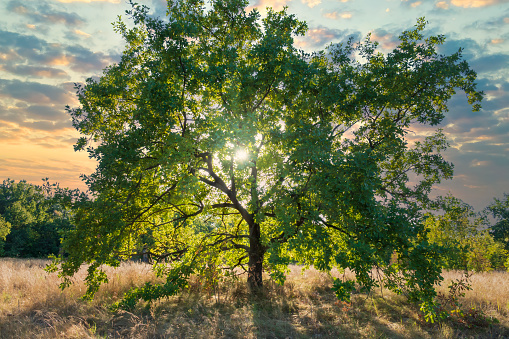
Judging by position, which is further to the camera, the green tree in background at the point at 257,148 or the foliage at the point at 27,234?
the foliage at the point at 27,234

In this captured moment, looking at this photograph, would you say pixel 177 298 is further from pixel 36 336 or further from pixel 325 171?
pixel 325 171

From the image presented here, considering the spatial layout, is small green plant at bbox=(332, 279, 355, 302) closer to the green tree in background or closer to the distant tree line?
the green tree in background

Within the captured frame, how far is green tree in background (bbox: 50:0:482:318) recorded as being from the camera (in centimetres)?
853

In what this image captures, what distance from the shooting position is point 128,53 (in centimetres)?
1185

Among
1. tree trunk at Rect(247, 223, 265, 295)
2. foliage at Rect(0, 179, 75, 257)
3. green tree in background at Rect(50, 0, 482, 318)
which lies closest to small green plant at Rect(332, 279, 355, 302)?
green tree in background at Rect(50, 0, 482, 318)

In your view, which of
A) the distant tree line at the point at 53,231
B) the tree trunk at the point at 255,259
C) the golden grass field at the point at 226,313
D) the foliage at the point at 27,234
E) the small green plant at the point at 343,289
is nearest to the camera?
the small green plant at the point at 343,289

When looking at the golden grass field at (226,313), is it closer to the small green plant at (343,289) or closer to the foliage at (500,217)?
the small green plant at (343,289)

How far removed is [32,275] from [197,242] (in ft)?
26.4

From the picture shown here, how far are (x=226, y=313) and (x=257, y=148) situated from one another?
19.9 ft

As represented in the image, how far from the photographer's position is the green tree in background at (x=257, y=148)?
8531 millimetres

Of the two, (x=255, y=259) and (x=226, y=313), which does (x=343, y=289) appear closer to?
(x=226, y=313)

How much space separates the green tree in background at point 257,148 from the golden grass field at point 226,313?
109 cm

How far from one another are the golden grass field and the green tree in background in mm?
1088

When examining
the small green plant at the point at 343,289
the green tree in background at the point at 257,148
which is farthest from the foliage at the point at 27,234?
the small green plant at the point at 343,289
